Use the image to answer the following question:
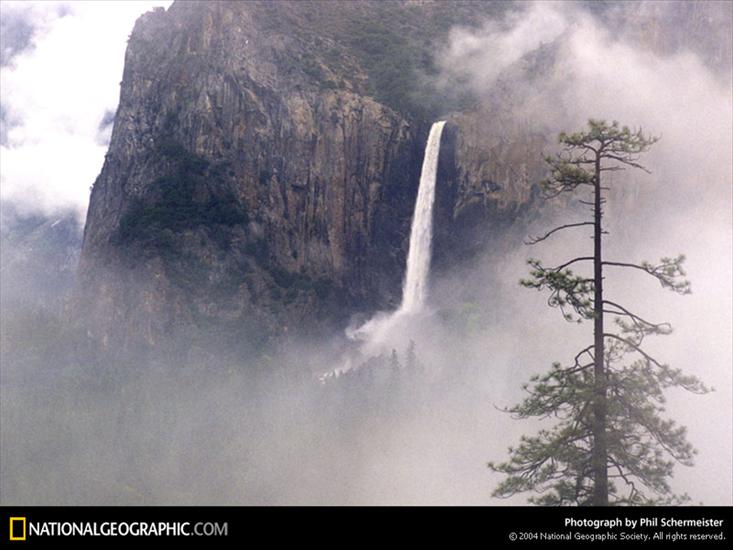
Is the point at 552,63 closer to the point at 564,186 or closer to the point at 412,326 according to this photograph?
the point at 412,326

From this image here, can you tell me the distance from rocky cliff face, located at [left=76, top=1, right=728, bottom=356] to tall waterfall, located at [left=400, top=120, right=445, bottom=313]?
118 cm

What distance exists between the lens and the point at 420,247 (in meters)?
137

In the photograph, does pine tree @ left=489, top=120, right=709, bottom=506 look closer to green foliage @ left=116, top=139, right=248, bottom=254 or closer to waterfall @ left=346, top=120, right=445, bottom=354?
waterfall @ left=346, top=120, right=445, bottom=354

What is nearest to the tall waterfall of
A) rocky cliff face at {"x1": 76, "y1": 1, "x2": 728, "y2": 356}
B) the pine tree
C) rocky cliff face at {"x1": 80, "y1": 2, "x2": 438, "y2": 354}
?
rocky cliff face at {"x1": 76, "y1": 1, "x2": 728, "y2": 356}

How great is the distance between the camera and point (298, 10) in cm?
15612

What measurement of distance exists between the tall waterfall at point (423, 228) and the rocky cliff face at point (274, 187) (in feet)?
3.87

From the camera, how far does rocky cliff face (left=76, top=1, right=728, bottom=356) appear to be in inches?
5428

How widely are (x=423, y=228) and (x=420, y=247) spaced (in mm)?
2273

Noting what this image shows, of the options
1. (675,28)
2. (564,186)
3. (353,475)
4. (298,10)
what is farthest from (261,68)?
(564,186)

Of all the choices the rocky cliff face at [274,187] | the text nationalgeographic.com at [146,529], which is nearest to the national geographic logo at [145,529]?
the text nationalgeographic.com at [146,529]

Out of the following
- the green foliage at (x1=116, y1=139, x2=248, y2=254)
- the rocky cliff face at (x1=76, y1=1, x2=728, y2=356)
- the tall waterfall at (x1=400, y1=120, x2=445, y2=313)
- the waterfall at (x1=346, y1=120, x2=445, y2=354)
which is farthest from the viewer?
the green foliage at (x1=116, y1=139, x2=248, y2=254)

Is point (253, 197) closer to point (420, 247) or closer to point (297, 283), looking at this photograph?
point (297, 283)

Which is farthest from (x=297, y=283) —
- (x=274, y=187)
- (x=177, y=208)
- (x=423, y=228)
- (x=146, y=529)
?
(x=146, y=529)

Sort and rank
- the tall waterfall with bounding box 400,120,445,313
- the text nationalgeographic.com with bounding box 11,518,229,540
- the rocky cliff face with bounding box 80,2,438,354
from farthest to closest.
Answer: the rocky cliff face with bounding box 80,2,438,354 < the tall waterfall with bounding box 400,120,445,313 < the text nationalgeographic.com with bounding box 11,518,229,540
